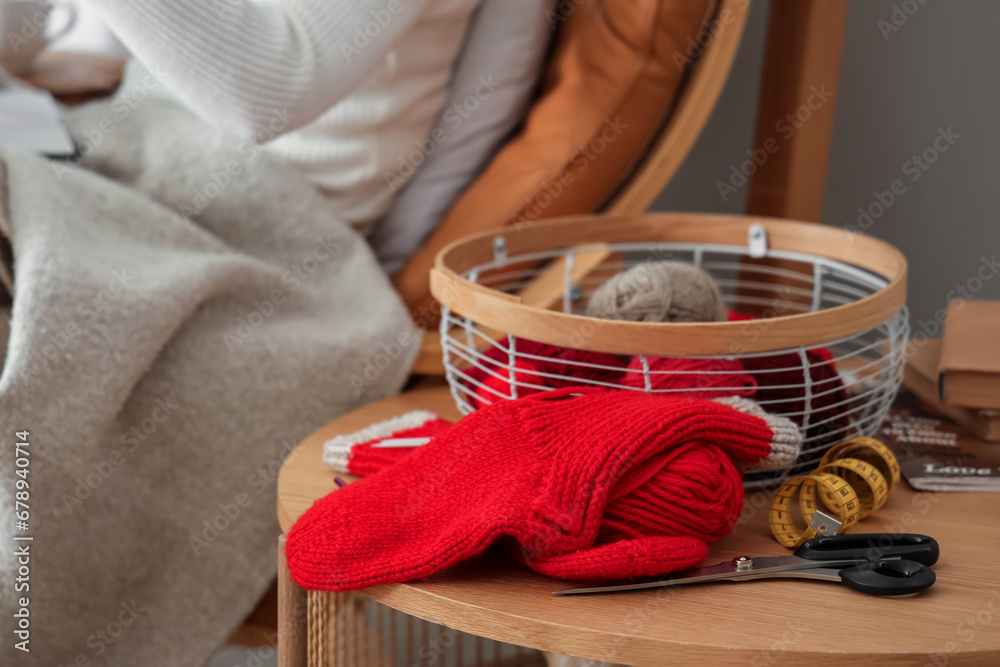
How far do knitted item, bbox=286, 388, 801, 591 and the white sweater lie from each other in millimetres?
383

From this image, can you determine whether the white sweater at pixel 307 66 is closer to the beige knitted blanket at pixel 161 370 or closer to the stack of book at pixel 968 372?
the beige knitted blanket at pixel 161 370

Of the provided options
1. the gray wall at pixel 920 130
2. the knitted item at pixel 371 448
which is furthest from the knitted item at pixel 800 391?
the gray wall at pixel 920 130

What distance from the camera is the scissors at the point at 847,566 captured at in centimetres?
47

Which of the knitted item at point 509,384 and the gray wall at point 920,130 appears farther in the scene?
the gray wall at point 920,130

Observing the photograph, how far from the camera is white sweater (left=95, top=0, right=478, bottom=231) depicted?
71cm

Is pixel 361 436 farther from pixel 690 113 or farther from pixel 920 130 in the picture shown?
pixel 920 130

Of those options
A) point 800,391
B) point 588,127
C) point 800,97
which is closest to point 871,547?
point 800,391

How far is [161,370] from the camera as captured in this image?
2.44 feet

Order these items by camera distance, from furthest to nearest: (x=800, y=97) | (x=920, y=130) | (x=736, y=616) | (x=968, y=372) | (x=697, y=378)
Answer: (x=920, y=130)
(x=800, y=97)
(x=968, y=372)
(x=697, y=378)
(x=736, y=616)

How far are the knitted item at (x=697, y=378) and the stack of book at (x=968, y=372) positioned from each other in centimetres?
22

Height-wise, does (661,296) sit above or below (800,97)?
below

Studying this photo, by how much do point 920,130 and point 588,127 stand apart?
1.74 ft

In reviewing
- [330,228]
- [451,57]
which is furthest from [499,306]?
[451,57]

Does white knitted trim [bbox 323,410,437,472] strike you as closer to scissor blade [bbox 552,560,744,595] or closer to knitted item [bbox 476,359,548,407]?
knitted item [bbox 476,359,548,407]
